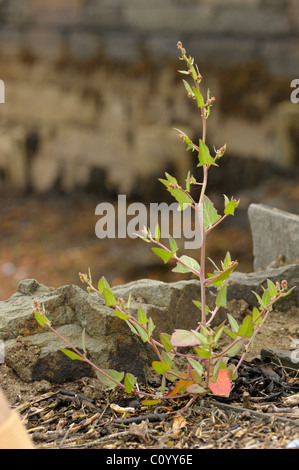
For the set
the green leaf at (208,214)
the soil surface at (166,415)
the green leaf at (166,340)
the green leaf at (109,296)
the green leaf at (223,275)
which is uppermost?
the green leaf at (208,214)

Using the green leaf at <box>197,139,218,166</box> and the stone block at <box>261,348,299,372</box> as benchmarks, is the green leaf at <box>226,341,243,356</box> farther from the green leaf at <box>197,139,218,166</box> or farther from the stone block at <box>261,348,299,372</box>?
the green leaf at <box>197,139,218,166</box>

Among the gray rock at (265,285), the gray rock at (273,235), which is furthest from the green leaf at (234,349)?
the gray rock at (273,235)

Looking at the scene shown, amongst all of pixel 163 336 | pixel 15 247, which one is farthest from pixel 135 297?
pixel 15 247

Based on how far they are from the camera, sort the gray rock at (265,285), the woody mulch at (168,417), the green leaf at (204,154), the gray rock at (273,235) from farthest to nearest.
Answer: the gray rock at (273,235) → the gray rock at (265,285) → the green leaf at (204,154) → the woody mulch at (168,417)

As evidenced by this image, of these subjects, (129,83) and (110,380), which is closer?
(110,380)

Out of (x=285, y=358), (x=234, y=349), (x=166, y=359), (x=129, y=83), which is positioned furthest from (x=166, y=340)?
(x=129, y=83)

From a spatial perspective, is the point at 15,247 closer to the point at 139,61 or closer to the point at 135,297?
the point at 139,61

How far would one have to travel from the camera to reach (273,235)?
9.16 ft

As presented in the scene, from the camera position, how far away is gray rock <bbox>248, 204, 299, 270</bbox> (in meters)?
2.66

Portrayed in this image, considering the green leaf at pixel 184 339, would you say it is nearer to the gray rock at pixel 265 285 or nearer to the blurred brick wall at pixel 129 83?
the gray rock at pixel 265 285

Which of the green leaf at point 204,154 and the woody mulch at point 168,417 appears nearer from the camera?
the woody mulch at point 168,417

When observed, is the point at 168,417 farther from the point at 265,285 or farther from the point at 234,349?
the point at 265,285

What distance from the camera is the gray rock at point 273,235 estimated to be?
2.66 meters

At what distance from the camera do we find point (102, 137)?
21.2 feet
